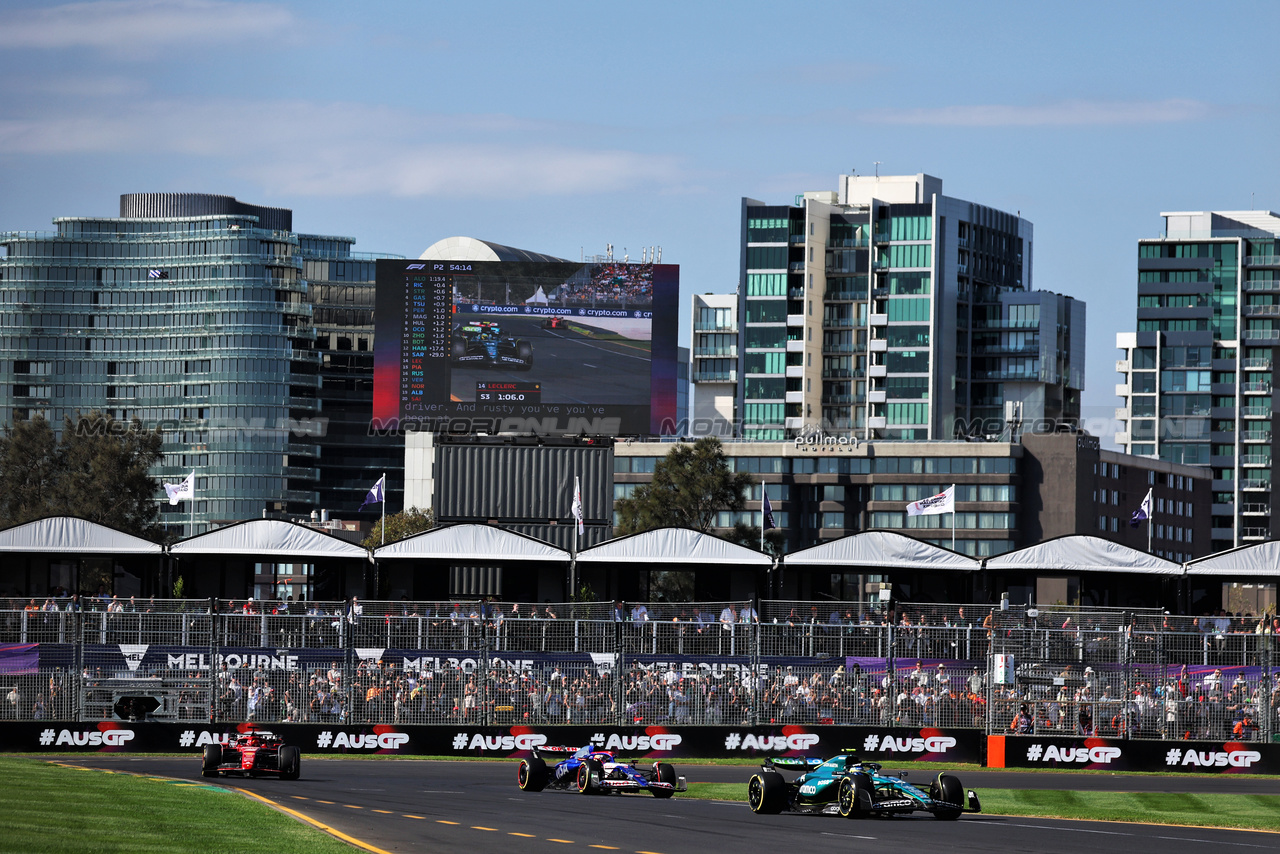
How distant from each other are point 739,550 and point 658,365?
24800mm

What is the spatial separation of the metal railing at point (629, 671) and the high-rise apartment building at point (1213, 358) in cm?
13652

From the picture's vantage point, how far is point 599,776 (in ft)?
112

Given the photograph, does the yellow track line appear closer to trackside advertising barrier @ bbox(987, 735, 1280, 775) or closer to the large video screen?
trackside advertising barrier @ bbox(987, 735, 1280, 775)

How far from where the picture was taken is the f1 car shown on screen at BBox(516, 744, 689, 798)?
3353cm

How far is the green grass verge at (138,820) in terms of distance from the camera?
22203mm

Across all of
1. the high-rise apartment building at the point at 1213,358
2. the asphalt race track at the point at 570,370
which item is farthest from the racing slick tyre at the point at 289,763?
the high-rise apartment building at the point at 1213,358

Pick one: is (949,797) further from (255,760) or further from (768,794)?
(255,760)

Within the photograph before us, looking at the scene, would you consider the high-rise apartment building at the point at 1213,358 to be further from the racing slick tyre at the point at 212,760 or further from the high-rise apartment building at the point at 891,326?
the racing slick tyre at the point at 212,760

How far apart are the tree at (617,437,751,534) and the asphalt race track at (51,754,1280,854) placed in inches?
3131

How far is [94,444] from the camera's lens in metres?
128

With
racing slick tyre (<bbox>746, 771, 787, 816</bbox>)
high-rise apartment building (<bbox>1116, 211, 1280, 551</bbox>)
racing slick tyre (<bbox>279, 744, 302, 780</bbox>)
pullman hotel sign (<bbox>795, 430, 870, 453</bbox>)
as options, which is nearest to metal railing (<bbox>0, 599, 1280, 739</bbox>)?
racing slick tyre (<bbox>279, 744, 302, 780</bbox>)

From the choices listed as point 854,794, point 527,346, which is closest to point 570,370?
point 527,346

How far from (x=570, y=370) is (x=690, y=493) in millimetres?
30852

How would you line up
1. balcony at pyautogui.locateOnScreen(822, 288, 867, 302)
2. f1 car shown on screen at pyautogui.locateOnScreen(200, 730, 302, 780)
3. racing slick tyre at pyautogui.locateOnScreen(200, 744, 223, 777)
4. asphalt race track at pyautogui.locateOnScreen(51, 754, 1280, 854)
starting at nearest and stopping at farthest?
asphalt race track at pyautogui.locateOnScreen(51, 754, 1280, 854) → racing slick tyre at pyautogui.locateOnScreen(200, 744, 223, 777) → f1 car shown on screen at pyautogui.locateOnScreen(200, 730, 302, 780) → balcony at pyautogui.locateOnScreen(822, 288, 867, 302)
